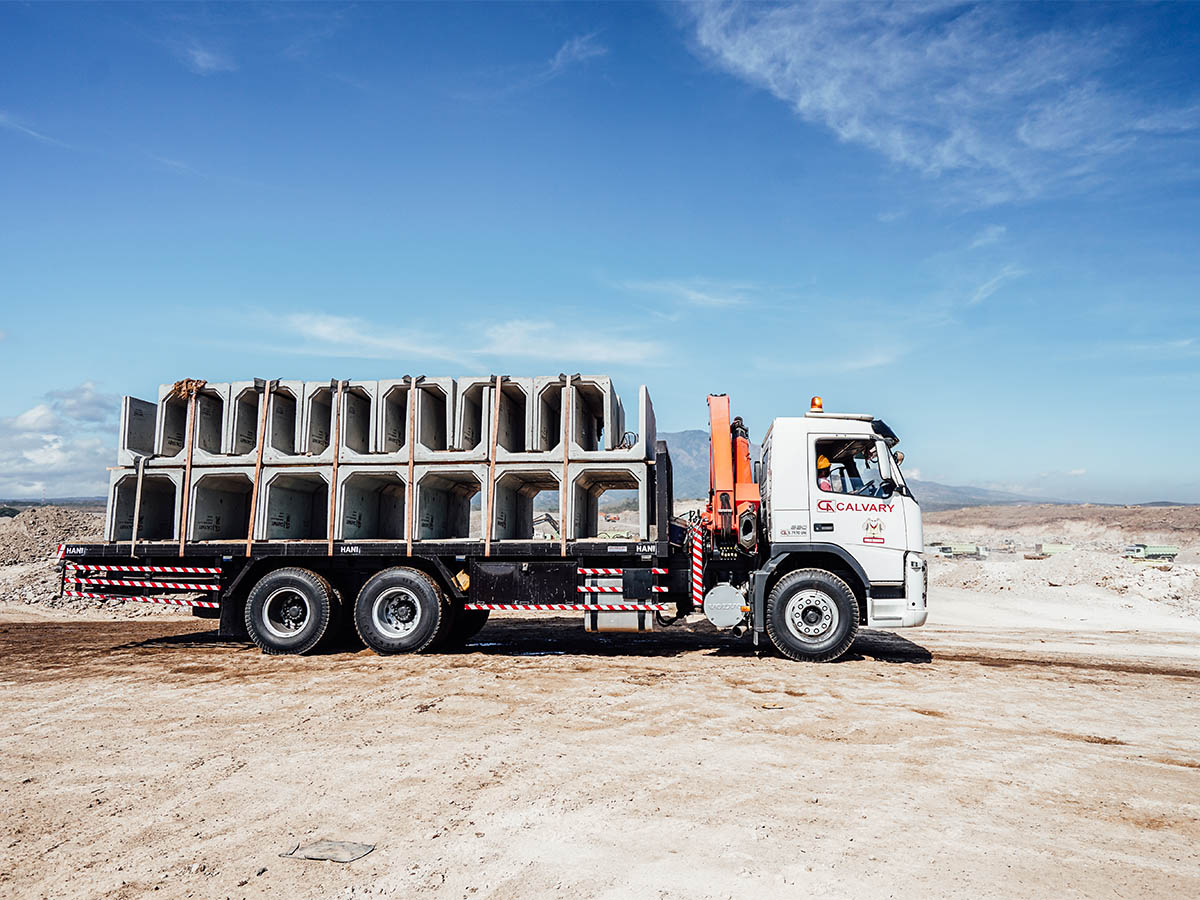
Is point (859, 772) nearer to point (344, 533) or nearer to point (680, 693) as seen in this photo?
point (680, 693)

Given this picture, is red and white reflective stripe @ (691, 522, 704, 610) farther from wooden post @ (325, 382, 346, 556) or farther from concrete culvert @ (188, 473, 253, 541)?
concrete culvert @ (188, 473, 253, 541)

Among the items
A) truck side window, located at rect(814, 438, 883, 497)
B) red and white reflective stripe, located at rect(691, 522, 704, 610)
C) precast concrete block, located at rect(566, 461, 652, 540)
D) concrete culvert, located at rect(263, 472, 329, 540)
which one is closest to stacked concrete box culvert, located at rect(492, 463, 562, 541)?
precast concrete block, located at rect(566, 461, 652, 540)

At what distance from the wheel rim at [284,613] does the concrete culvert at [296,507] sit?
36.9 inches

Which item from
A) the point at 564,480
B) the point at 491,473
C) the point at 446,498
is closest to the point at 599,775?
the point at 564,480

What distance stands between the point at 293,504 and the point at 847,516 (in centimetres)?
874

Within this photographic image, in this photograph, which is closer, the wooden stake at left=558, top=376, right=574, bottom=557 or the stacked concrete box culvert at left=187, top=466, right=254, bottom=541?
the wooden stake at left=558, top=376, right=574, bottom=557

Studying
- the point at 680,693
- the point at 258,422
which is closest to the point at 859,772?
the point at 680,693

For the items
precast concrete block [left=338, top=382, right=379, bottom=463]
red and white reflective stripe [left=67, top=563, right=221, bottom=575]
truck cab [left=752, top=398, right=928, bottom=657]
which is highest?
precast concrete block [left=338, top=382, right=379, bottom=463]

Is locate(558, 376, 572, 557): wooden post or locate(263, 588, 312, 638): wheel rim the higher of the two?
locate(558, 376, 572, 557): wooden post

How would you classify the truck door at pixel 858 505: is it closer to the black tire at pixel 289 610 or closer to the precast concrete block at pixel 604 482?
the precast concrete block at pixel 604 482

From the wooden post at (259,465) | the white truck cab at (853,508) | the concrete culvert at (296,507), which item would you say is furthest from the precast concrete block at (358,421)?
the white truck cab at (853,508)

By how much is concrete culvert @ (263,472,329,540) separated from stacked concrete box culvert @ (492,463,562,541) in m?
2.73

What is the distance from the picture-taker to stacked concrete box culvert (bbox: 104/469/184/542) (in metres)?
11.9

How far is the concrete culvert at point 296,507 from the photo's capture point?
11.8 m
